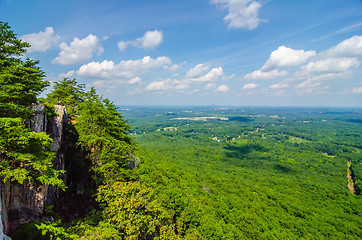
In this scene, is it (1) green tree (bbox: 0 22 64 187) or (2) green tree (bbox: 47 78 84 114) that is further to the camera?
(2) green tree (bbox: 47 78 84 114)

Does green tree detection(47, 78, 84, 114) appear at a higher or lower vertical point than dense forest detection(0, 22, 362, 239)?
higher

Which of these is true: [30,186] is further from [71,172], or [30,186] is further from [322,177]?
[322,177]

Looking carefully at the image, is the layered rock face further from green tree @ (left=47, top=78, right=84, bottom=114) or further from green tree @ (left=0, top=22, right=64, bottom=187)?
green tree @ (left=47, top=78, right=84, bottom=114)

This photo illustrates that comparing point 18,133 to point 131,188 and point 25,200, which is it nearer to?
point 25,200

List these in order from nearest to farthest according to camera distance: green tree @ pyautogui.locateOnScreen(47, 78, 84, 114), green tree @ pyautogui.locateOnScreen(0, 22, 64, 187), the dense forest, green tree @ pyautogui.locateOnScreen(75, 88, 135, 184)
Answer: green tree @ pyautogui.locateOnScreen(0, 22, 64, 187) < the dense forest < green tree @ pyautogui.locateOnScreen(75, 88, 135, 184) < green tree @ pyautogui.locateOnScreen(47, 78, 84, 114)

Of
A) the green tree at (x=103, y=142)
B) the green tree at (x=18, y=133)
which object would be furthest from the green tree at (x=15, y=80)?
the green tree at (x=103, y=142)

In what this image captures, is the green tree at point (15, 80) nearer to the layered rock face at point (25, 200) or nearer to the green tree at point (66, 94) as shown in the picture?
the layered rock face at point (25, 200)

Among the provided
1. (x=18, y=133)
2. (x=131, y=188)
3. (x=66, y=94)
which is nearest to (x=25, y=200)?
(x=18, y=133)

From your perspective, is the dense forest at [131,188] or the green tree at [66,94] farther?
the green tree at [66,94]

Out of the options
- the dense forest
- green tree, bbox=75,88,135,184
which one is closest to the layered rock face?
the dense forest

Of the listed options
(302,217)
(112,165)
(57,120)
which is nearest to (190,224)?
(112,165)

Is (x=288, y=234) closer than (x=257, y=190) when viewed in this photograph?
Yes
